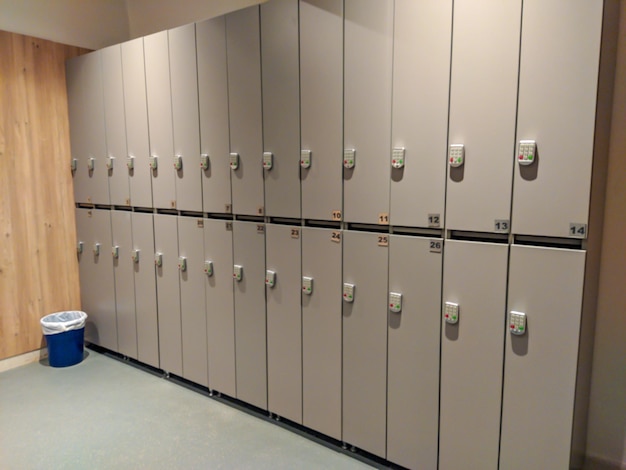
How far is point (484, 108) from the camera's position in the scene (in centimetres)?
185

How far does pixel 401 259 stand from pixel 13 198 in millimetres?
3195

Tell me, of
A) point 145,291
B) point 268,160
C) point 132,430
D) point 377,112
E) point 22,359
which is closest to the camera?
point 377,112

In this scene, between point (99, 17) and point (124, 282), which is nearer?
point (124, 282)

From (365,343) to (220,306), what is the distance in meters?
1.11

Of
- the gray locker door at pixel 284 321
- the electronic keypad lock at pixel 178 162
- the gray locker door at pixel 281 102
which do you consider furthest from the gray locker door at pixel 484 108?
the electronic keypad lock at pixel 178 162

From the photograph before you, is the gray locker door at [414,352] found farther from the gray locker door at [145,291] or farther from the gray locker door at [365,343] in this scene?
the gray locker door at [145,291]

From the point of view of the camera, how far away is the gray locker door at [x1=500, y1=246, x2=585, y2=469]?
174 cm

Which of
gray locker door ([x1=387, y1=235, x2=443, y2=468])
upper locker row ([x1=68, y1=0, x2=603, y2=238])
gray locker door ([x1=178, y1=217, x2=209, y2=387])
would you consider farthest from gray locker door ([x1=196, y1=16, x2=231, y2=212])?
gray locker door ([x1=387, y1=235, x2=443, y2=468])

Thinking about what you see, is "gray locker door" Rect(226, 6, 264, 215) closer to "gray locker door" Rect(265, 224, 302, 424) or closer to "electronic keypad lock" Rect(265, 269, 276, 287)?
"gray locker door" Rect(265, 224, 302, 424)

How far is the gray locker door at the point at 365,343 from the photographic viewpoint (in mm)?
2260

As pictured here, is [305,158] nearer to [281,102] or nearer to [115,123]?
[281,102]

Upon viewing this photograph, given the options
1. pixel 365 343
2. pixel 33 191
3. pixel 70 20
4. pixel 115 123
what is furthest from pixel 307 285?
pixel 70 20

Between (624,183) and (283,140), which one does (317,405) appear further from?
(624,183)

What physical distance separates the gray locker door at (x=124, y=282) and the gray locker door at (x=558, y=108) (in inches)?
115
